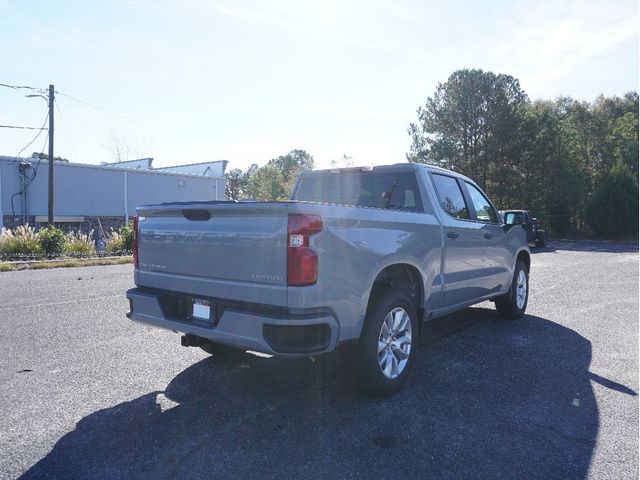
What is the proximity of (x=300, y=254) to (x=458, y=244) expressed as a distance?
2451 millimetres

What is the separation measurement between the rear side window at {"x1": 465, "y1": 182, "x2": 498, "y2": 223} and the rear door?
0.30 metres

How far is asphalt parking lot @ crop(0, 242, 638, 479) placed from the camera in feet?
9.40

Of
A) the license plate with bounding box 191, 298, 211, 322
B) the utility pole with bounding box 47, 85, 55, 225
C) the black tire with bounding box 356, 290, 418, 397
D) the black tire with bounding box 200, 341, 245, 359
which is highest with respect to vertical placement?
the utility pole with bounding box 47, 85, 55, 225

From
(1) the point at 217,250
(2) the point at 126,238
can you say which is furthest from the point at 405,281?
(2) the point at 126,238

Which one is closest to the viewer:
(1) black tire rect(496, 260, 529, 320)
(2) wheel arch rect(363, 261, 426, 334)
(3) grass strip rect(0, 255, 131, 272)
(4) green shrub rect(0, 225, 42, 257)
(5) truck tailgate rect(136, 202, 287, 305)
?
(5) truck tailgate rect(136, 202, 287, 305)

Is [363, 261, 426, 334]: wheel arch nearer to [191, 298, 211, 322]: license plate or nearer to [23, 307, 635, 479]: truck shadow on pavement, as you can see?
[23, 307, 635, 479]: truck shadow on pavement

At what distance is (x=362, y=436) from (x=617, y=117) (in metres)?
53.3

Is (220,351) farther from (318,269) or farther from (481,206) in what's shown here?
(481,206)

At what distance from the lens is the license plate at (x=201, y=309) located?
3541 mm

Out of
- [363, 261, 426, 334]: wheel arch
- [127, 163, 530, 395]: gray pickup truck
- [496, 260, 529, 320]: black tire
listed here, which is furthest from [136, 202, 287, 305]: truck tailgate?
[496, 260, 529, 320]: black tire

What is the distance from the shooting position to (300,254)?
3.14 meters

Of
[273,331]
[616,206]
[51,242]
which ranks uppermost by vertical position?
[616,206]

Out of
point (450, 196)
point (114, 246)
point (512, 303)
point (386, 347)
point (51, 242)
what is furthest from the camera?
point (114, 246)

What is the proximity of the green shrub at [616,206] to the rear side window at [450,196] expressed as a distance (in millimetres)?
32938
